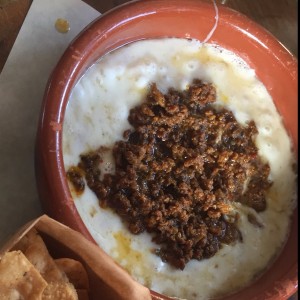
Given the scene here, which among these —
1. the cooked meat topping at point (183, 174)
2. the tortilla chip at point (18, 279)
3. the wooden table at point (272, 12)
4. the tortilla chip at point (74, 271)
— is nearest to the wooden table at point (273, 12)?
the wooden table at point (272, 12)

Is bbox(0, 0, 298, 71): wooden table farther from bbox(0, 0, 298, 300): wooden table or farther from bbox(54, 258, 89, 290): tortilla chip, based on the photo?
bbox(54, 258, 89, 290): tortilla chip

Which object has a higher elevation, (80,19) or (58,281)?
(80,19)

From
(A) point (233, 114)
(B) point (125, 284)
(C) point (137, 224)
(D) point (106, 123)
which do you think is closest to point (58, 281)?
(B) point (125, 284)

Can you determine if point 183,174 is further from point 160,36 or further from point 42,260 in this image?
point 42,260

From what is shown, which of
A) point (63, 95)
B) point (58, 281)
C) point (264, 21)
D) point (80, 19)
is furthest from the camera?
point (264, 21)

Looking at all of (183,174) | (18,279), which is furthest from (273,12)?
(18,279)

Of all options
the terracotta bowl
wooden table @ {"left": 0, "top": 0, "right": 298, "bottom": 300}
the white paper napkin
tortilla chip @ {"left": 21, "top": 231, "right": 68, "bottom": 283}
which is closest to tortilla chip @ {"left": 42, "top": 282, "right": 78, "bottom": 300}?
tortilla chip @ {"left": 21, "top": 231, "right": 68, "bottom": 283}

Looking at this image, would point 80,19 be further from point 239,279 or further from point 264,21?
point 239,279
